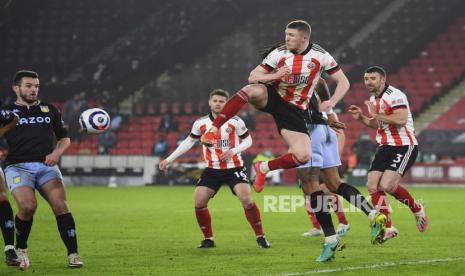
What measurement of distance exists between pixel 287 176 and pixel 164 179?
13.9ft

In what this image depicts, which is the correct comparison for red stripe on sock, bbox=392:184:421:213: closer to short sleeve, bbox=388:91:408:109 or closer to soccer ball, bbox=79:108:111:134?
short sleeve, bbox=388:91:408:109

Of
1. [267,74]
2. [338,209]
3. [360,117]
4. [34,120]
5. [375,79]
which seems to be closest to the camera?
[267,74]

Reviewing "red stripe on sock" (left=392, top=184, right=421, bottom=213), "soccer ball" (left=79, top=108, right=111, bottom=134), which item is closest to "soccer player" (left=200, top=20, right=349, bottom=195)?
"soccer ball" (left=79, top=108, right=111, bottom=134)

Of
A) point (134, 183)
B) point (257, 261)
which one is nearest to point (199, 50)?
point (134, 183)

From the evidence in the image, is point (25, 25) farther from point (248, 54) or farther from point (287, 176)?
point (287, 176)

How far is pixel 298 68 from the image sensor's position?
8438 millimetres

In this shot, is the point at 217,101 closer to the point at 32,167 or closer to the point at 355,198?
the point at 355,198

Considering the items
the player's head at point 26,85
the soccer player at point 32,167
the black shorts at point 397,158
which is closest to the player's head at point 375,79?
the black shorts at point 397,158

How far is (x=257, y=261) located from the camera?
8.77 metres

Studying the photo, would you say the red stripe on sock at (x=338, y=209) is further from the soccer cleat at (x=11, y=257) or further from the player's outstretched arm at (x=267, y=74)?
the soccer cleat at (x=11, y=257)

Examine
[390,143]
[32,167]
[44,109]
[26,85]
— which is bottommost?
[32,167]

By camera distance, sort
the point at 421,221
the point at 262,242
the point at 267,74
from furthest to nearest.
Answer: the point at 421,221 → the point at 262,242 → the point at 267,74

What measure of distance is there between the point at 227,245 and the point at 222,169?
95cm

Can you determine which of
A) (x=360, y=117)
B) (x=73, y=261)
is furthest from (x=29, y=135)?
(x=360, y=117)
